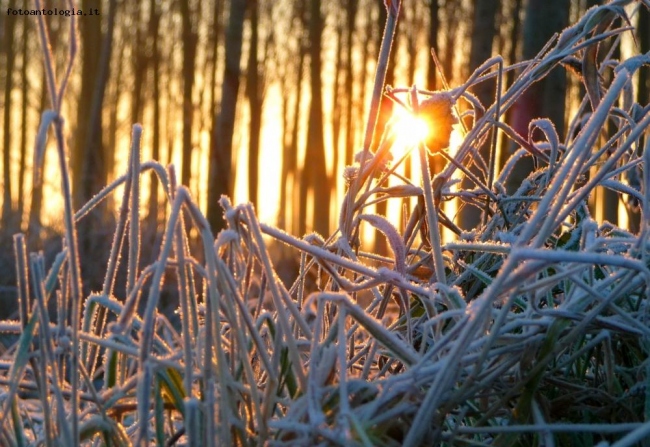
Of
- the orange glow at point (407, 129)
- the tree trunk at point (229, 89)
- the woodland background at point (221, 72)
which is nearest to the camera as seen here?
the orange glow at point (407, 129)

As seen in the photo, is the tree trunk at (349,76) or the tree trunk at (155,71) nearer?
the tree trunk at (349,76)

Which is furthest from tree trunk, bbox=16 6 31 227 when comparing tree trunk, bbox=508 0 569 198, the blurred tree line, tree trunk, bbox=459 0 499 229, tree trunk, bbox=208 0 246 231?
tree trunk, bbox=508 0 569 198

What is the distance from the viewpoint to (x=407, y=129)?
62 cm

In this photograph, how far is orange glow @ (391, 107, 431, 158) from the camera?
1.86 feet

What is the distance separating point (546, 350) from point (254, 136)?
28.5 feet

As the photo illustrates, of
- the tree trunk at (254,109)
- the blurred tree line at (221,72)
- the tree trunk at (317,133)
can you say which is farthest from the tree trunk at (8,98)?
the tree trunk at (317,133)

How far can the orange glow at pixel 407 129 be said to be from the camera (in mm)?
567

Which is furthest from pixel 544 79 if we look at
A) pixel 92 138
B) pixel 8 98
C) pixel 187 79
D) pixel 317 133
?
pixel 8 98

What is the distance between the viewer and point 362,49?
10297 millimetres

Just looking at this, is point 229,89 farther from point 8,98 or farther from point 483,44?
point 8,98

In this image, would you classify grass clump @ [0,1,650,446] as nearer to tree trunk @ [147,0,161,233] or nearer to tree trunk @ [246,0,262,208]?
tree trunk @ [246,0,262,208]

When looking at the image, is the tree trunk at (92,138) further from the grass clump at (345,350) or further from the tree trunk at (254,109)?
the grass clump at (345,350)

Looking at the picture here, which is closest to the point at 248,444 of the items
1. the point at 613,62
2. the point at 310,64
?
the point at 613,62

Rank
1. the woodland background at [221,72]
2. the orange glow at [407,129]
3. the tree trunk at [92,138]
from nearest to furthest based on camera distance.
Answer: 1. the orange glow at [407,129]
2. the tree trunk at [92,138]
3. the woodland background at [221,72]
